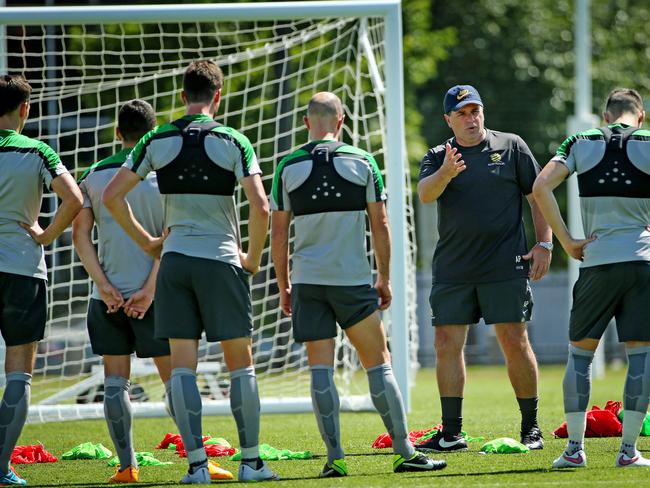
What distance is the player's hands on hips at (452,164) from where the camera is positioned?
712 cm

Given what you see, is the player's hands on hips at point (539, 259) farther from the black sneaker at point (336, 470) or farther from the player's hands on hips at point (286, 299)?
the black sneaker at point (336, 470)

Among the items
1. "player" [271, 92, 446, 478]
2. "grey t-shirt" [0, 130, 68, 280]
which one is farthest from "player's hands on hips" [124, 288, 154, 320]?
"player" [271, 92, 446, 478]

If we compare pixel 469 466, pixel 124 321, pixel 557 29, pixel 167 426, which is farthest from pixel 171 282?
pixel 557 29

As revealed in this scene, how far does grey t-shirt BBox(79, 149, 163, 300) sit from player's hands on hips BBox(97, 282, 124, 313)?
3.5 inches

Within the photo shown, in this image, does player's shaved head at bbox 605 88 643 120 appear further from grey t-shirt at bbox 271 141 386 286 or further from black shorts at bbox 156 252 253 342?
black shorts at bbox 156 252 253 342

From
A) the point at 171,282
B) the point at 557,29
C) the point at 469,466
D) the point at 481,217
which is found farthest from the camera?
the point at 557,29

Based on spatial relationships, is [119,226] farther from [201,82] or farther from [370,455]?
[370,455]

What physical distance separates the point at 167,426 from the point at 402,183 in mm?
3179

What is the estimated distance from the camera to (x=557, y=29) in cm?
3481

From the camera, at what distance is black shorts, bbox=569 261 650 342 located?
639cm

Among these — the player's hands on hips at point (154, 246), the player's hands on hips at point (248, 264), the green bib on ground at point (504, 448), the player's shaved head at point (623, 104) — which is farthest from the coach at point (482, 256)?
the player's hands on hips at point (154, 246)

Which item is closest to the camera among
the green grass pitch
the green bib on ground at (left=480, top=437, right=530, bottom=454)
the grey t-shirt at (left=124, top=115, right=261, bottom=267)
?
the green grass pitch

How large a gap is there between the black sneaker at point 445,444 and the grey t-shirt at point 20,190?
9.48ft

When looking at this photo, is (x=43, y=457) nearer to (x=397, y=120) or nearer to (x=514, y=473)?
(x=514, y=473)
